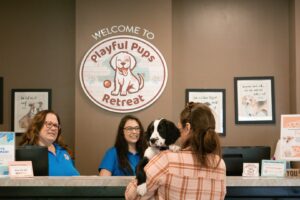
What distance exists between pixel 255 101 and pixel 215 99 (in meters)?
0.39

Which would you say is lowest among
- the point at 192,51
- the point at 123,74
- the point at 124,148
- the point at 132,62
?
the point at 124,148

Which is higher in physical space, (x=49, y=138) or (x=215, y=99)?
(x=215, y=99)

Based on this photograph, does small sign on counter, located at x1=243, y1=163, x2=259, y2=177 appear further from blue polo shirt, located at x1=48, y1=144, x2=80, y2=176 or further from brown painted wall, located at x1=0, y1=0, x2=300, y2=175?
brown painted wall, located at x1=0, y1=0, x2=300, y2=175

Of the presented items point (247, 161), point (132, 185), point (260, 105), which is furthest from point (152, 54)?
point (132, 185)

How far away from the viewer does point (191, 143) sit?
180 cm

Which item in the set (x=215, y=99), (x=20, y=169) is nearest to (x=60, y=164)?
(x=20, y=169)

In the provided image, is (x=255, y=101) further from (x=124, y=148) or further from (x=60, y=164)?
(x=60, y=164)

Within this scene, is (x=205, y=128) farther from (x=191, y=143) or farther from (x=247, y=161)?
(x=247, y=161)

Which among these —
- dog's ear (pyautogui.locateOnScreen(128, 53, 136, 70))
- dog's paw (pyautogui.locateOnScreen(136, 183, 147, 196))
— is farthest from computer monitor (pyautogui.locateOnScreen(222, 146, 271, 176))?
dog's ear (pyautogui.locateOnScreen(128, 53, 136, 70))

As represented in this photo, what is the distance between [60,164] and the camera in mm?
3199

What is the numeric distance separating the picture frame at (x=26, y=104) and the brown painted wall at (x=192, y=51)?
0.06m

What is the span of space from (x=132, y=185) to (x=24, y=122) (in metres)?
2.83

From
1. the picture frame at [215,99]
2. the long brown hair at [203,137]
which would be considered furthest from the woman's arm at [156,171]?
the picture frame at [215,99]

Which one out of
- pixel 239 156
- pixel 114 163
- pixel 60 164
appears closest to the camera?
pixel 239 156
